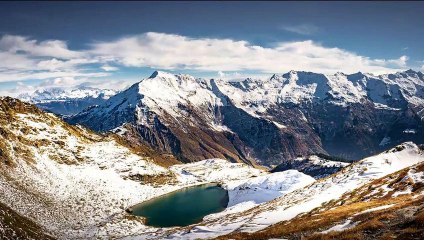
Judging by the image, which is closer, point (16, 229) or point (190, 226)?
point (16, 229)

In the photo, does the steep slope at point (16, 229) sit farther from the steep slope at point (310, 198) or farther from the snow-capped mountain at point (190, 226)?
the steep slope at point (310, 198)

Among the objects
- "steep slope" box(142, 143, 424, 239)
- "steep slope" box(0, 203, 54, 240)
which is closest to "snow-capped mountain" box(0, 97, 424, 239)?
"steep slope" box(142, 143, 424, 239)

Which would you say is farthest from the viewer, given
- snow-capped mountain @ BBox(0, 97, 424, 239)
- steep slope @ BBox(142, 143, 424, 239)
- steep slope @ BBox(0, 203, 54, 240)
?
steep slope @ BBox(0, 203, 54, 240)

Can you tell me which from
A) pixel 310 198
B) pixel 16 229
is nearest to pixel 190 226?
pixel 310 198

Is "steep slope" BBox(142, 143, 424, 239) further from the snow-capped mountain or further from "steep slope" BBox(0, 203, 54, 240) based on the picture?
"steep slope" BBox(0, 203, 54, 240)

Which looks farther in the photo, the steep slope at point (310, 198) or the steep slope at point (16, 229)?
the steep slope at point (16, 229)

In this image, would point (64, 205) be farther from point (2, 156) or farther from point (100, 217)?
point (2, 156)

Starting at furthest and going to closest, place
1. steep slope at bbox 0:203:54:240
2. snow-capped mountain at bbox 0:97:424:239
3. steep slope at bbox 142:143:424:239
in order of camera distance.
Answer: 1. steep slope at bbox 0:203:54:240
2. steep slope at bbox 142:143:424:239
3. snow-capped mountain at bbox 0:97:424:239

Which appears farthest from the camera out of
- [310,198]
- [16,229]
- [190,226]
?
[190,226]

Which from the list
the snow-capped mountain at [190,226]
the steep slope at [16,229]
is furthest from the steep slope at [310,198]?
the steep slope at [16,229]

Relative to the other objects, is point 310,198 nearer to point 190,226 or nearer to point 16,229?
point 190,226

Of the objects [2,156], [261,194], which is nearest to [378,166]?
[261,194]
